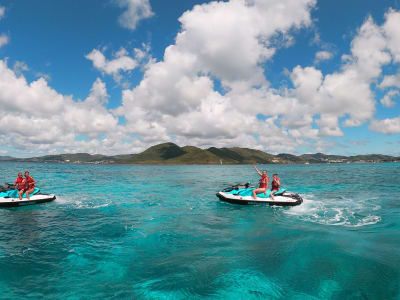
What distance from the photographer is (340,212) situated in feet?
72.3

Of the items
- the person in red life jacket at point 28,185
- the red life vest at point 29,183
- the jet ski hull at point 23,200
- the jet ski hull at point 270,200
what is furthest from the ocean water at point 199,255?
the red life vest at point 29,183

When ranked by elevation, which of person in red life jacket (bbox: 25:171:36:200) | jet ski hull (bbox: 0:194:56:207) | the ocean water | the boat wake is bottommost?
the ocean water

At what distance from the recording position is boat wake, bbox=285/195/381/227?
1883 cm

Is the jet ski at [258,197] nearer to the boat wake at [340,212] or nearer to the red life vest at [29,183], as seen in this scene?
the boat wake at [340,212]

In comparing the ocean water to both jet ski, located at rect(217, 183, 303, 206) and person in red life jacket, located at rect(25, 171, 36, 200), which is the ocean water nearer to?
jet ski, located at rect(217, 183, 303, 206)

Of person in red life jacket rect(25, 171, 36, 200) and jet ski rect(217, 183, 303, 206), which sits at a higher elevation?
person in red life jacket rect(25, 171, 36, 200)

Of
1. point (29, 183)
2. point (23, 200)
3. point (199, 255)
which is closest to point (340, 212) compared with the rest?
point (199, 255)

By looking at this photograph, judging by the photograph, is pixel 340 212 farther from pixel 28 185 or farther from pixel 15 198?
pixel 15 198

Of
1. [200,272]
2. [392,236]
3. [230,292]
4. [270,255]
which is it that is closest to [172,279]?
[200,272]

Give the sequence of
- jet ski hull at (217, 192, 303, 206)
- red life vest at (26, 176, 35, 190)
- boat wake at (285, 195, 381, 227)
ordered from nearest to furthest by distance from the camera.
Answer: boat wake at (285, 195, 381, 227) < jet ski hull at (217, 192, 303, 206) < red life vest at (26, 176, 35, 190)

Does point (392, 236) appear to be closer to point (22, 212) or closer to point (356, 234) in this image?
point (356, 234)

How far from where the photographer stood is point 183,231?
16328 millimetres

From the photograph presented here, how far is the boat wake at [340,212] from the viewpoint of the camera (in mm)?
18828

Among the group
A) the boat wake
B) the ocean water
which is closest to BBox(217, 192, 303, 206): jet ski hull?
the boat wake
